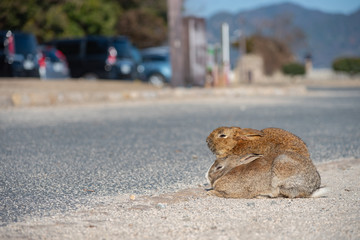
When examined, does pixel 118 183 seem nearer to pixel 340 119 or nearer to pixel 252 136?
pixel 252 136

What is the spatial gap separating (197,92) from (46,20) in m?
17.8

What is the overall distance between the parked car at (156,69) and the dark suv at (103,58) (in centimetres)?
83

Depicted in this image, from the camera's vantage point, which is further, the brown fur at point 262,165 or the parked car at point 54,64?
the parked car at point 54,64

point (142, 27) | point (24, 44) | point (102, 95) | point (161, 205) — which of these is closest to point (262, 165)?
point (161, 205)

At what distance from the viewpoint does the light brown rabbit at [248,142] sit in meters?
3.95

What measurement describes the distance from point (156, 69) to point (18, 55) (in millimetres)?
6232

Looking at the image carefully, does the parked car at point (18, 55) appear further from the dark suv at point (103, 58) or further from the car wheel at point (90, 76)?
the car wheel at point (90, 76)

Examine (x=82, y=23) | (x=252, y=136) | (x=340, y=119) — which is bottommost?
(x=340, y=119)

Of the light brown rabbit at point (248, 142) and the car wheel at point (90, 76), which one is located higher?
the car wheel at point (90, 76)

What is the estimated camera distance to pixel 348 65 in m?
42.2

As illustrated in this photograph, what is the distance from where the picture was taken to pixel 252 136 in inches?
155

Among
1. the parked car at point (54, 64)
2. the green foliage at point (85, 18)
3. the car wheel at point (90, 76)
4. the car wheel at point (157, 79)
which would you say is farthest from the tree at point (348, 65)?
the parked car at point (54, 64)

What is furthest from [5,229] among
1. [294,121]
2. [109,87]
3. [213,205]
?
[109,87]

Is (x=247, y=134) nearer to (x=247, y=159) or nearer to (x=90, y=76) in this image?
(x=247, y=159)
